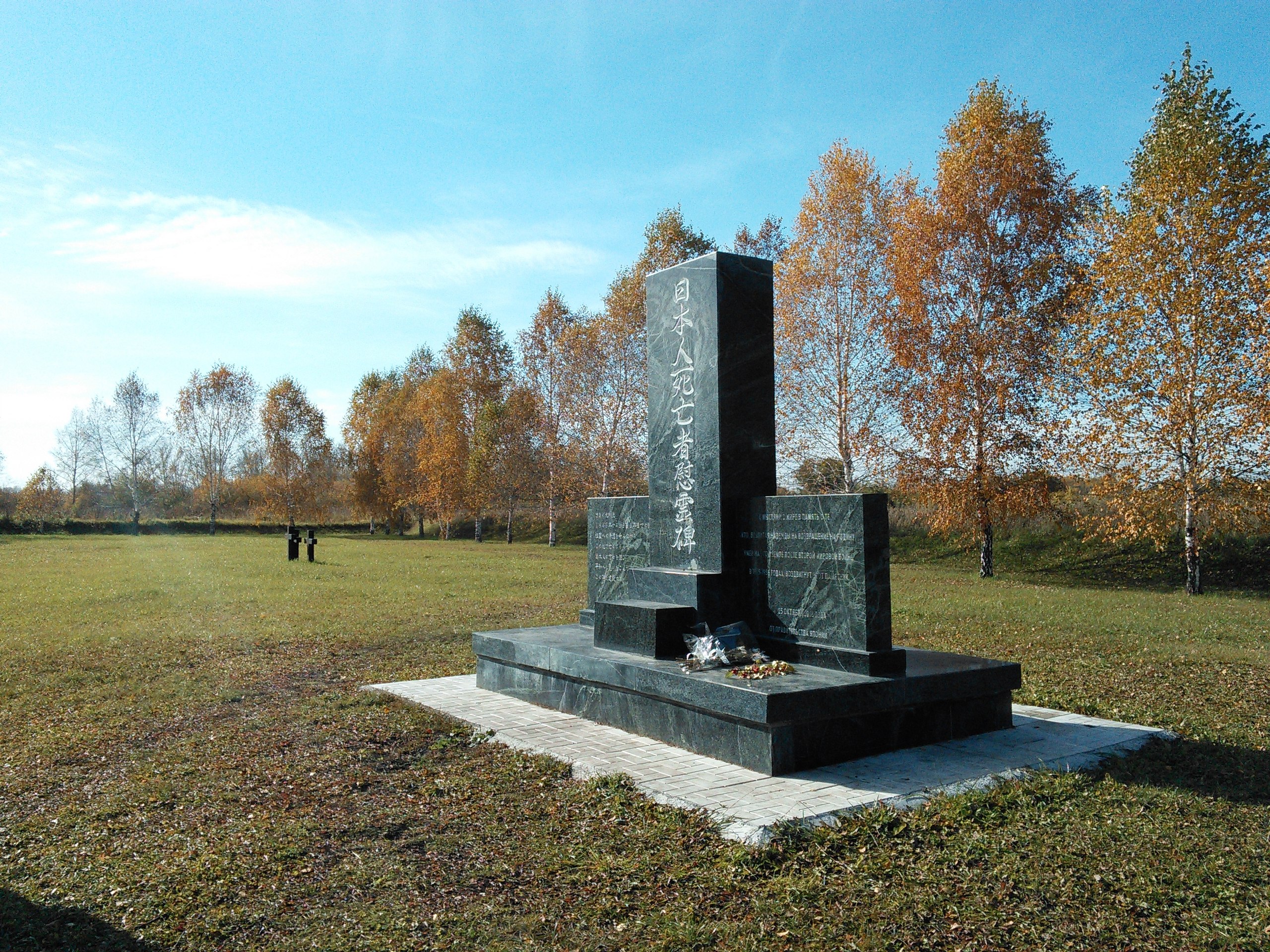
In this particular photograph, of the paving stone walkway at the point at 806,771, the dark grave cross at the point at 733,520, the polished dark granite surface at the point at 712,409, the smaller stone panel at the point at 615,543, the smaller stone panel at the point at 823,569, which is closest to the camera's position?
the paving stone walkway at the point at 806,771

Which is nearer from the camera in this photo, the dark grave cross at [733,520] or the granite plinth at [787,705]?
the granite plinth at [787,705]

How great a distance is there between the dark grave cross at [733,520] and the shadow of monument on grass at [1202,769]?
145cm

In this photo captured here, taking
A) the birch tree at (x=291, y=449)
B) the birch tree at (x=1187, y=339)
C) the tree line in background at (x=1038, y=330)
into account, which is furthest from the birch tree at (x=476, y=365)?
the birch tree at (x=1187, y=339)

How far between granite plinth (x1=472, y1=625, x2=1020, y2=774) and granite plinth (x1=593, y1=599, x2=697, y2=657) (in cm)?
9

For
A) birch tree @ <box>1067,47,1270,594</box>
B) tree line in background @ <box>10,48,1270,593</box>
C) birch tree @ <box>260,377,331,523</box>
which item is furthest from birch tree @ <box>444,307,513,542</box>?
birch tree @ <box>1067,47,1270,594</box>

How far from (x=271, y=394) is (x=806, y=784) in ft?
160

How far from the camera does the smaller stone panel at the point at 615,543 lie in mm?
7867

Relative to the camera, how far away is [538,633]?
820 centimetres

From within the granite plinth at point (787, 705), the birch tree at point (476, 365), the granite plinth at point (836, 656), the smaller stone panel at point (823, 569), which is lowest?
the granite plinth at point (787, 705)

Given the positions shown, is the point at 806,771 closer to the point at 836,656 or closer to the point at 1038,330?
the point at 836,656

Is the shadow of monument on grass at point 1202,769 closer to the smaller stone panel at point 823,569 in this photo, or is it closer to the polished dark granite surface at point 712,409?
the smaller stone panel at point 823,569

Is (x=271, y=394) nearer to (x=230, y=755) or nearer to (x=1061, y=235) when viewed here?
(x=1061, y=235)

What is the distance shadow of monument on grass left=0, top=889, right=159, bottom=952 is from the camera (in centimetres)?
326

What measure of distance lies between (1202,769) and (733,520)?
3.36 metres
